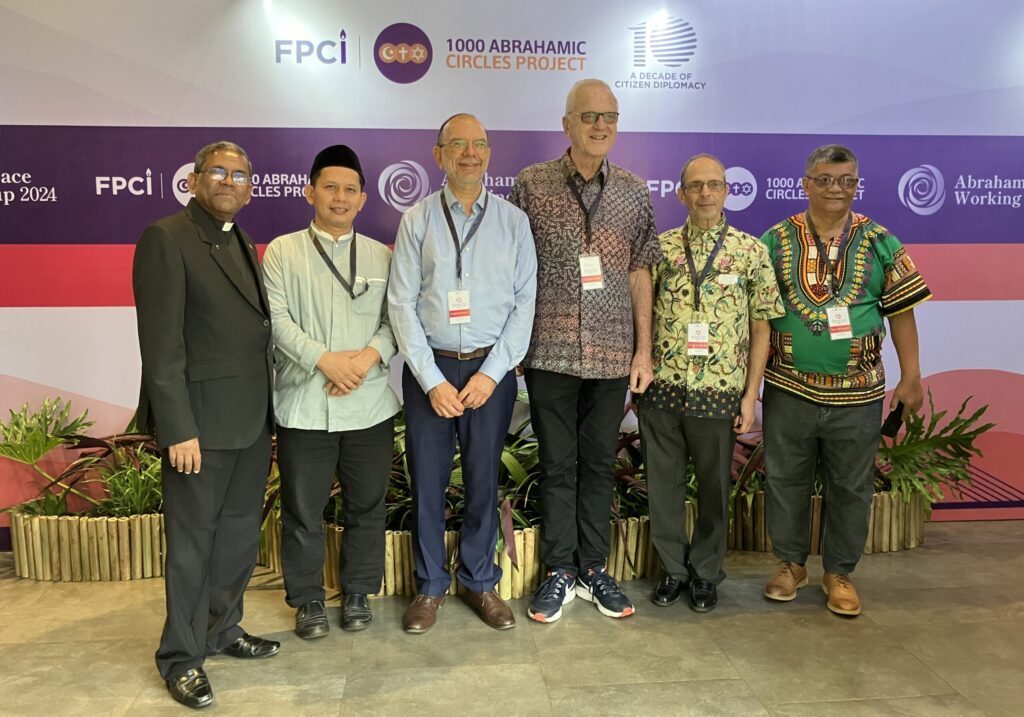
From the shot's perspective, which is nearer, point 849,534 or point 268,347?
point 268,347

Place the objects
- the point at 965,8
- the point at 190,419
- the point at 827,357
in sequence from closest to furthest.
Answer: the point at 190,419
the point at 827,357
the point at 965,8

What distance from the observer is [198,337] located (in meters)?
2.37

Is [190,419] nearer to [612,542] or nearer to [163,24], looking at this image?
[612,542]

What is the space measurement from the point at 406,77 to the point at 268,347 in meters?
1.97

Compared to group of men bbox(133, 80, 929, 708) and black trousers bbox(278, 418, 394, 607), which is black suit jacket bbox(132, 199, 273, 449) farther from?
black trousers bbox(278, 418, 394, 607)

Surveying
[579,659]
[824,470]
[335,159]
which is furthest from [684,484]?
[335,159]

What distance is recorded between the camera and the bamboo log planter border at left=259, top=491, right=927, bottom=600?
3244 millimetres

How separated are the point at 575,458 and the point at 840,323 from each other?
1.14m

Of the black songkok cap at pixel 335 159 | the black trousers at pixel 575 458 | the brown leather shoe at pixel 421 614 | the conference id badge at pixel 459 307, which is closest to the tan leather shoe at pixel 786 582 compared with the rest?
the black trousers at pixel 575 458

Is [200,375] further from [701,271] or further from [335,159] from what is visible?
[701,271]

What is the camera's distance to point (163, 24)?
3809mm

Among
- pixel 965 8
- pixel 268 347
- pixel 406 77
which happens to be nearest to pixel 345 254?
pixel 268 347

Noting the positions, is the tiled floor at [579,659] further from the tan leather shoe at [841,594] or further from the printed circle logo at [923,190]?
the printed circle logo at [923,190]

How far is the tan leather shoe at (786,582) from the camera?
10.5 feet
